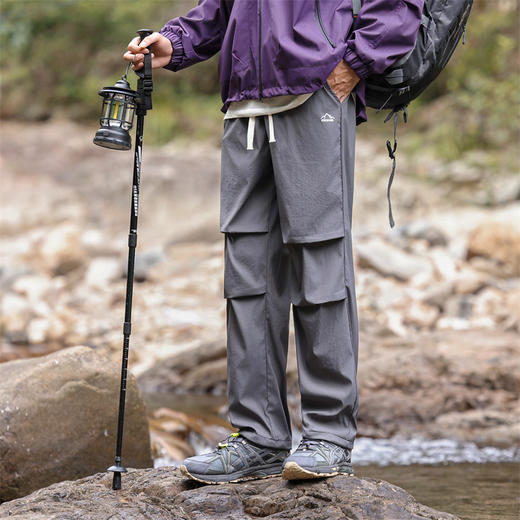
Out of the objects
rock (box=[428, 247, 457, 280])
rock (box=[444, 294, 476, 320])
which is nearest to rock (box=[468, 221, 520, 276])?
rock (box=[428, 247, 457, 280])

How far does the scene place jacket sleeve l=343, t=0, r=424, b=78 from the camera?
8.01 ft

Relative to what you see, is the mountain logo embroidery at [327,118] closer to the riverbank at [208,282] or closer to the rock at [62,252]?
the riverbank at [208,282]

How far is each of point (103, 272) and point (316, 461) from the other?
821cm

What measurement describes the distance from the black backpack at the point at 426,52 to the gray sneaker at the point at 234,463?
0.86 metres

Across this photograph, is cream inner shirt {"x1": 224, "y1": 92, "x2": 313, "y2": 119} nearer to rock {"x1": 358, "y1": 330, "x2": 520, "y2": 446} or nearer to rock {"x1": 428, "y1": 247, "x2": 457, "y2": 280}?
rock {"x1": 358, "y1": 330, "x2": 520, "y2": 446}

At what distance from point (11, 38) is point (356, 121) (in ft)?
54.5

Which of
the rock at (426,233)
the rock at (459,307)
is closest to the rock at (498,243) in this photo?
the rock at (426,233)

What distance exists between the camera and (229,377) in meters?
2.65

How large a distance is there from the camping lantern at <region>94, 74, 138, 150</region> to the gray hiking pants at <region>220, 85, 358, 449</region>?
32 cm

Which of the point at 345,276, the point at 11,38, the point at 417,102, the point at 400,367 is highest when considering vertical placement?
the point at 11,38

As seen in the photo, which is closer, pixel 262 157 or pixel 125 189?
pixel 262 157

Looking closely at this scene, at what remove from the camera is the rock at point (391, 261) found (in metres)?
8.75

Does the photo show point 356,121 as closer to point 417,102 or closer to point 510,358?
point 510,358

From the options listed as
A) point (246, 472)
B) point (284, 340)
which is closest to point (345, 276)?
point (284, 340)
